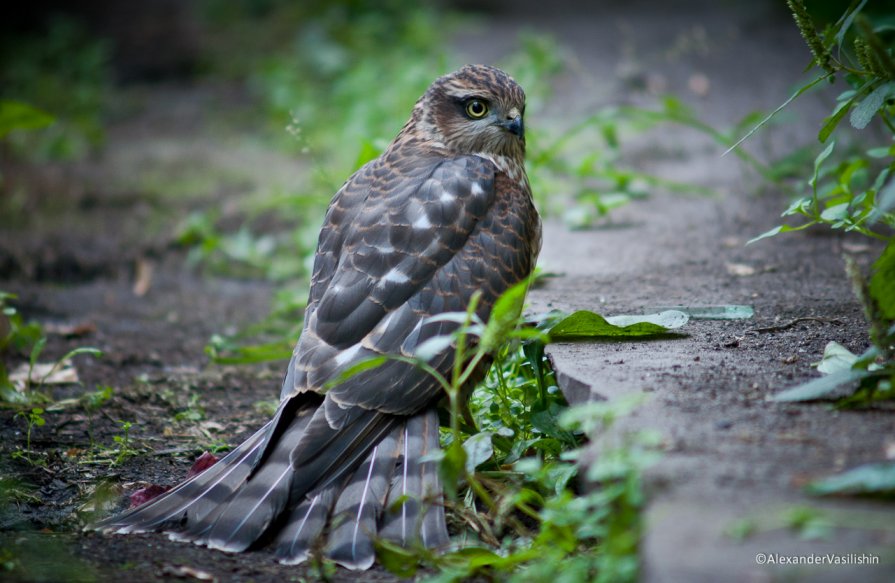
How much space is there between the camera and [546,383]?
3465 mm

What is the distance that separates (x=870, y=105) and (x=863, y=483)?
1381 mm

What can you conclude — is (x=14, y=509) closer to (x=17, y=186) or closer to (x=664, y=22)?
(x=17, y=186)

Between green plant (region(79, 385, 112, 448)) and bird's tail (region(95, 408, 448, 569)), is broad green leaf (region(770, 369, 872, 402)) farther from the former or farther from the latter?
green plant (region(79, 385, 112, 448))

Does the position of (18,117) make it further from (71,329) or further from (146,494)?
(146,494)

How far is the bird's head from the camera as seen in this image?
4.36 meters

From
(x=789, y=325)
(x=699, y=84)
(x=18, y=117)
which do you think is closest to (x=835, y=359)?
(x=789, y=325)

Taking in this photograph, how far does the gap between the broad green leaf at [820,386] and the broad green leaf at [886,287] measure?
0.21 m

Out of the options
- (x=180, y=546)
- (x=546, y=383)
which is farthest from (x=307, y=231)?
(x=180, y=546)

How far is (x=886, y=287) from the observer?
2.67m

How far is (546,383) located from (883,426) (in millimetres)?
1249

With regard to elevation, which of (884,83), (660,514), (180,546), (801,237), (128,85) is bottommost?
(180,546)

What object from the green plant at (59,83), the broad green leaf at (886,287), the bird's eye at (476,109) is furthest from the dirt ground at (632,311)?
the bird's eye at (476,109)

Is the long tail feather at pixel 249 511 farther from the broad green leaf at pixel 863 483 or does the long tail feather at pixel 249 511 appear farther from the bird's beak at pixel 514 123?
the bird's beak at pixel 514 123

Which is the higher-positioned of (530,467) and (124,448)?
(530,467)
